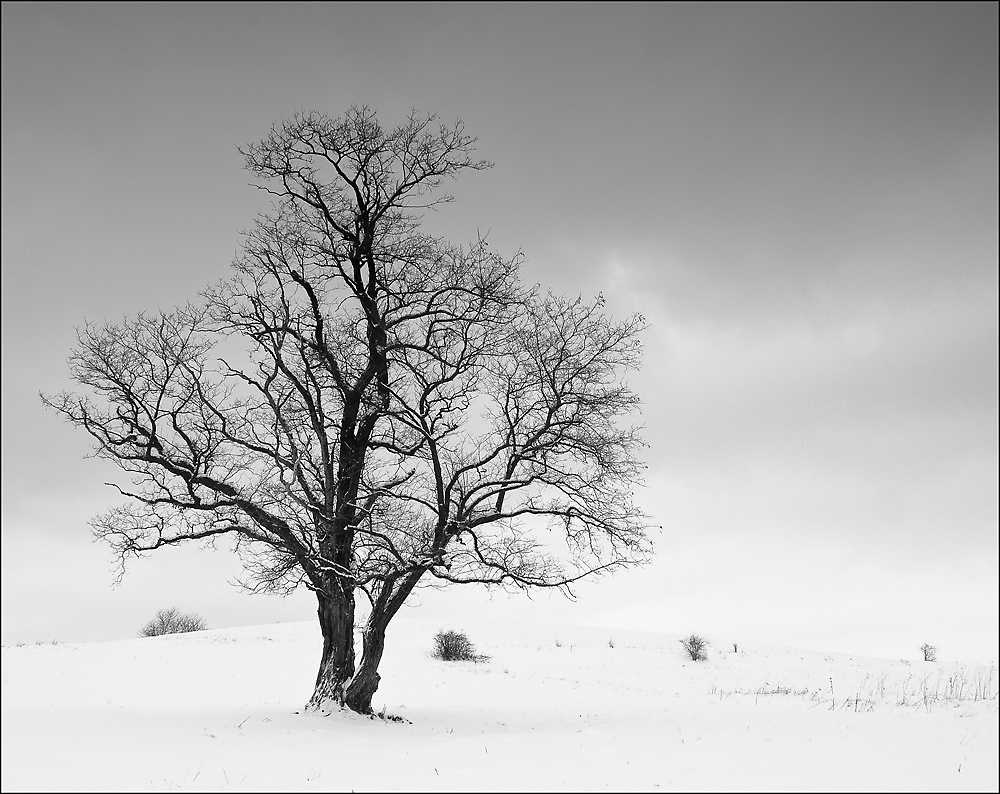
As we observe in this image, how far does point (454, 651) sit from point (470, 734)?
1803 cm

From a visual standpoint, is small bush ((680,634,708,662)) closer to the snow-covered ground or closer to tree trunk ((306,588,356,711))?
the snow-covered ground

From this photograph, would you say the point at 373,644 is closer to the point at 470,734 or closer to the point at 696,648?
the point at 470,734

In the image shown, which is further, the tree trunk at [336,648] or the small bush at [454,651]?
the small bush at [454,651]

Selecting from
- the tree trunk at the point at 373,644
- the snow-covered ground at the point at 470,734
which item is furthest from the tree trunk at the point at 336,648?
the snow-covered ground at the point at 470,734

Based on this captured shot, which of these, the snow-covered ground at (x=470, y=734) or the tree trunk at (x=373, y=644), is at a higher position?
the tree trunk at (x=373, y=644)

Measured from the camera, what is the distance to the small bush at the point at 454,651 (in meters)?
29.7

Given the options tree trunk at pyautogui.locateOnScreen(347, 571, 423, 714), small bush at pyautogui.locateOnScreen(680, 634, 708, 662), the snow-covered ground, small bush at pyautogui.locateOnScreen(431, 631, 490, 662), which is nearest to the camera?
the snow-covered ground

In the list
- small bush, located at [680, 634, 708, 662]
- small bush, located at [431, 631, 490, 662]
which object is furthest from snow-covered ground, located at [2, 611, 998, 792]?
small bush, located at [680, 634, 708, 662]

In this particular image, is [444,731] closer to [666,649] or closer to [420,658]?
[420,658]

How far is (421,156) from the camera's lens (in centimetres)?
1504

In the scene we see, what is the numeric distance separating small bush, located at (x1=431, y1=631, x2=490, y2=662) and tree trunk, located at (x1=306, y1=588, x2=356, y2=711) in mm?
16125

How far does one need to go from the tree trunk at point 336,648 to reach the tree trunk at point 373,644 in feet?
0.85

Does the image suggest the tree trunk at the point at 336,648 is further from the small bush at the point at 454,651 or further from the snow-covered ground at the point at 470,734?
the small bush at the point at 454,651

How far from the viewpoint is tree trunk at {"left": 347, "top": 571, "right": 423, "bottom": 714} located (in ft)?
45.4
